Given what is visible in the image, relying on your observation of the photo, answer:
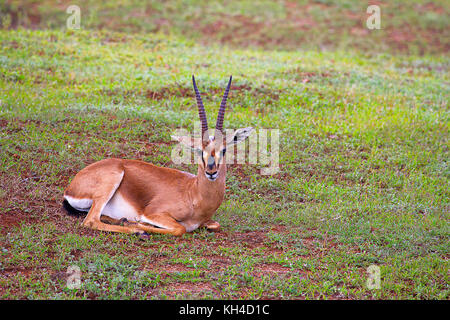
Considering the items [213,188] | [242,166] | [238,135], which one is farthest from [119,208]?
[242,166]

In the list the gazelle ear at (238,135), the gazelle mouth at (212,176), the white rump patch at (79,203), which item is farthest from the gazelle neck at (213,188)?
the white rump patch at (79,203)

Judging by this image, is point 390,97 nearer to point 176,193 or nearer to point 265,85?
point 265,85

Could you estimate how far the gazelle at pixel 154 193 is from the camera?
21.8 feet

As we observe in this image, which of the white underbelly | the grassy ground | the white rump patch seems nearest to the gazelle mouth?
the grassy ground

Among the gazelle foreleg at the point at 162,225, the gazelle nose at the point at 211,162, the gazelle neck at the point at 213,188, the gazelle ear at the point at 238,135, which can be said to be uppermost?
the gazelle ear at the point at 238,135

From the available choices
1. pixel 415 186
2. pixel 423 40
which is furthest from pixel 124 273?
pixel 423 40

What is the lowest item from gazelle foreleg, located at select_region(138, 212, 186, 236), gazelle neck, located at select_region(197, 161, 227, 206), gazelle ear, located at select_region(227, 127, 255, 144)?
gazelle foreleg, located at select_region(138, 212, 186, 236)

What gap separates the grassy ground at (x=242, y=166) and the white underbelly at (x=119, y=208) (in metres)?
0.51

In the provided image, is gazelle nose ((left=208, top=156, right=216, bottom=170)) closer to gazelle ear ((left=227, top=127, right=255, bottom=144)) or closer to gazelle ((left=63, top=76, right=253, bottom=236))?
gazelle ((left=63, top=76, right=253, bottom=236))

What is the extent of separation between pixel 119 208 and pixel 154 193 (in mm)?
472

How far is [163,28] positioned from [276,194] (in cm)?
1093

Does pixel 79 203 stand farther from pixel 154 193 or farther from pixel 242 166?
pixel 242 166

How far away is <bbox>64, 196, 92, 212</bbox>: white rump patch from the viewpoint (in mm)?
6887

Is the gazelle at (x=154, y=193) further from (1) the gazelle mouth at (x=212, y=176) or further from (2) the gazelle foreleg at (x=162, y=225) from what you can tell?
(1) the gazelle mouth at (x=212, y=176)
